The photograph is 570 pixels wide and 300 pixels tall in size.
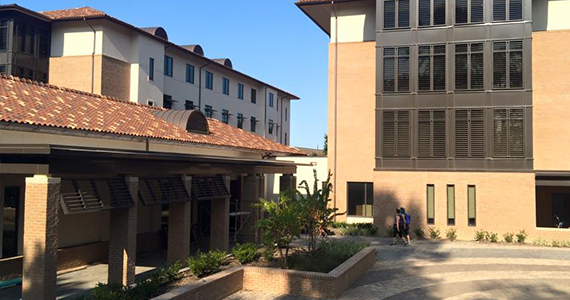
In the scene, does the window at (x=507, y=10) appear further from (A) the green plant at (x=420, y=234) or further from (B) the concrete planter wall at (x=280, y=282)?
(B) the concrete planter wall at (x=280, y=282)

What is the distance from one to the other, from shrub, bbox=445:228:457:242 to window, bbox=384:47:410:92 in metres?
7.83

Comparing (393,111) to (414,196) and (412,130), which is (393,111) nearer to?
(412,130)

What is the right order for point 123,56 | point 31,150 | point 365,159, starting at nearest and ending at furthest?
point 31,150
point 365,159
point 123,56

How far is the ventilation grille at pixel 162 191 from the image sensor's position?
13.7m

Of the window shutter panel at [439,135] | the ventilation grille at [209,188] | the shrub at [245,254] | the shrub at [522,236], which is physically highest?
the window shutter panel at [439,135]

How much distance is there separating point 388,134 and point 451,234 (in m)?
6.21

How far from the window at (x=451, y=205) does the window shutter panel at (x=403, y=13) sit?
9239 millimetres

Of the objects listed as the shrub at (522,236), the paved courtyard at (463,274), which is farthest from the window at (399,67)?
the shrub at (522,236)

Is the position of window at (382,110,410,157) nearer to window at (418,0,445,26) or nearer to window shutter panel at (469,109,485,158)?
window shutter panel at (469,109,485,158)

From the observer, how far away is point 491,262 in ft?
61.9

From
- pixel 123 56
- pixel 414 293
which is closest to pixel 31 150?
pixel 414 293

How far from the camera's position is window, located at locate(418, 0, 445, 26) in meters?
25.9

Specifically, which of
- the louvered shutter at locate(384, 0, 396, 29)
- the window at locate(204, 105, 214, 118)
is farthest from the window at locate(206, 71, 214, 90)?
the louvered shutter at locate(384, 0, 396, 29)

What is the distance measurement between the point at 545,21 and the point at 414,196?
12554mm
